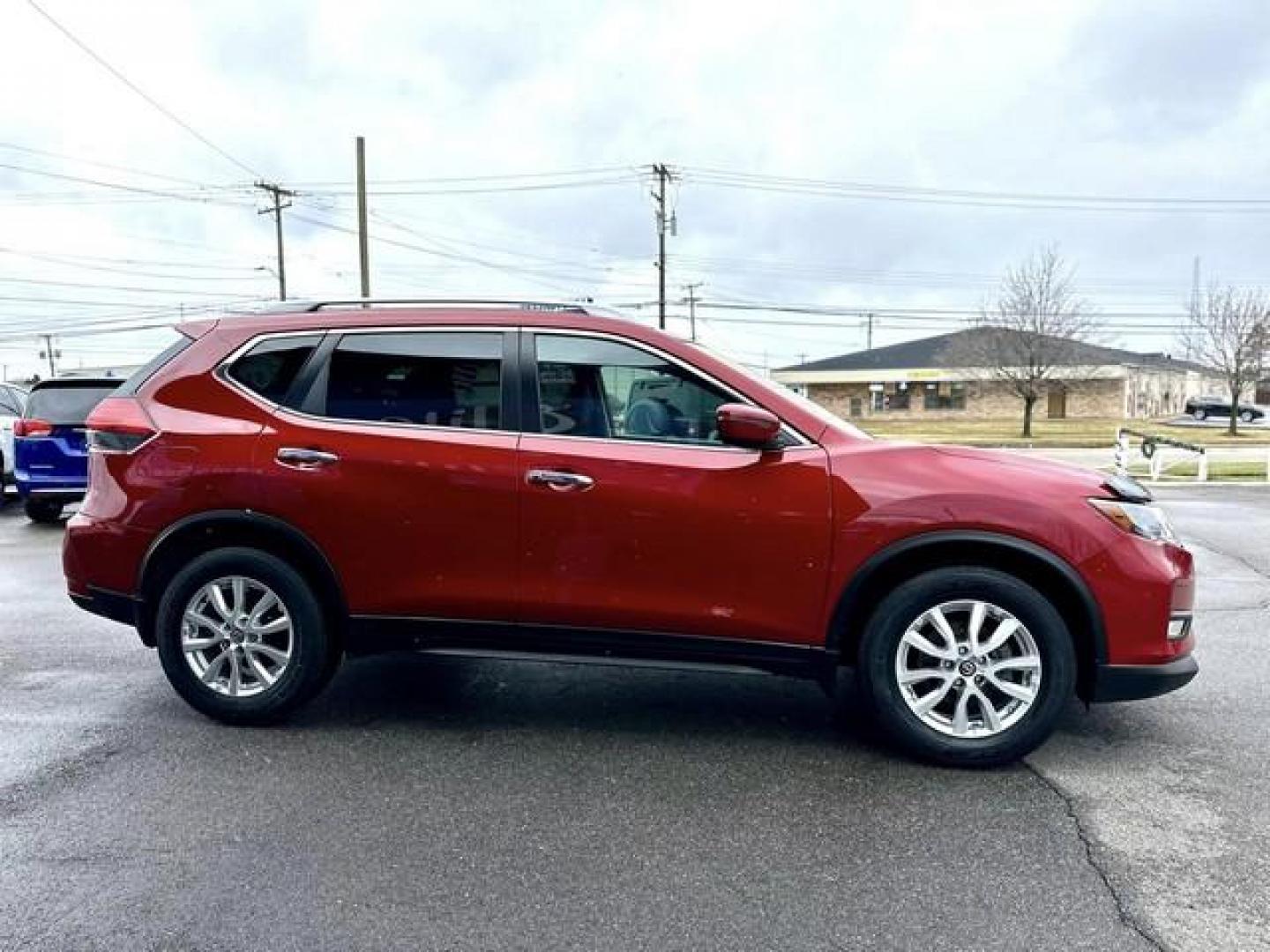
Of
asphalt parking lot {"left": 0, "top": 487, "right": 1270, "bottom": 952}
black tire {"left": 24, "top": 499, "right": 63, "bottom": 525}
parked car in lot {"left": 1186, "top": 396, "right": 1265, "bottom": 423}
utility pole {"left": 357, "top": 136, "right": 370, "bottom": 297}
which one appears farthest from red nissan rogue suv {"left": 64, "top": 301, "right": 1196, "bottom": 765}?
parked car in lot {"left": 1186, "top": 396, "right": 1265, "bottom": 423}

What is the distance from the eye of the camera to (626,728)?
4.07m

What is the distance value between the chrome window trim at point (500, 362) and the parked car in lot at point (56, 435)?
7.47 m

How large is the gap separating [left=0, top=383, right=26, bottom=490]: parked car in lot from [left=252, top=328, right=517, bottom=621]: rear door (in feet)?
34.9

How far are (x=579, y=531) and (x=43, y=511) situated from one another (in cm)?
1050

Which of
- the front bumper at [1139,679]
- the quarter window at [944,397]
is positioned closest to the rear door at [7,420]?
the front bumper at [1139,679]

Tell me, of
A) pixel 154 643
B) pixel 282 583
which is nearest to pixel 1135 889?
pixel 282 583

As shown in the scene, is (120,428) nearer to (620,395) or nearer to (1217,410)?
(620,395)

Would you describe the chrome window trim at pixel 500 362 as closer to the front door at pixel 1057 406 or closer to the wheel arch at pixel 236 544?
the wheel arch at pixel 236 544

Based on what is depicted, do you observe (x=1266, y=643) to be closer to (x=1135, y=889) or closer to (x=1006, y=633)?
(x=1006, y=633)

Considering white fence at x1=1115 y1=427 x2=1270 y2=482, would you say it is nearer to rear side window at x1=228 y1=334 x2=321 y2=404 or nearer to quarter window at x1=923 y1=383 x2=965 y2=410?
rear side window at x1=228 y1=334 x2=321 y2=404

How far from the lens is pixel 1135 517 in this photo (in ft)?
11.9

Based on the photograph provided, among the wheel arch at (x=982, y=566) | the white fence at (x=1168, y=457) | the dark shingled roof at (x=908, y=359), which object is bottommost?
the white fence at (x=1168, y=457)

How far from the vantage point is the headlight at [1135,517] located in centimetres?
358

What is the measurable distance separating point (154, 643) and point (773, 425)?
120 inches
